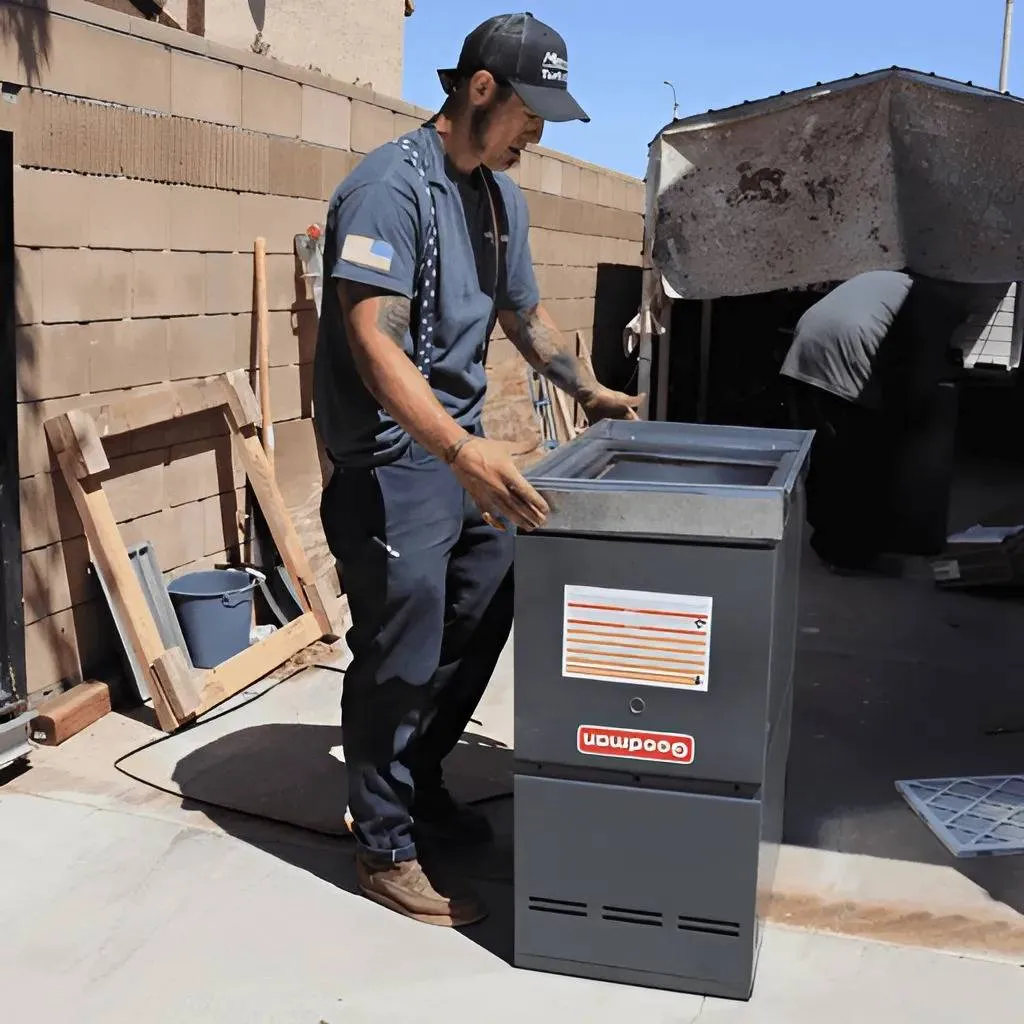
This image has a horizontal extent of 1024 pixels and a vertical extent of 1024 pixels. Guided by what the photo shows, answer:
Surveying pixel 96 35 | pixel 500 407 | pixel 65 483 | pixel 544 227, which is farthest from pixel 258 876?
pixel 544 227

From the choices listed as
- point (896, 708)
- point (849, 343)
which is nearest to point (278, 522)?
point (896, 708)

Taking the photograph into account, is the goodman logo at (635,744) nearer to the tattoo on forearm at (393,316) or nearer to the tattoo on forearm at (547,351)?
the tattoo on forearm at (393,316)

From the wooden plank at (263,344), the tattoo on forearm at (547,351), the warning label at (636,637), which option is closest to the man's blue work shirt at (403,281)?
the tattoo on forearm at (547,351)

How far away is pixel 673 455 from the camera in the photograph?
11.2 ft

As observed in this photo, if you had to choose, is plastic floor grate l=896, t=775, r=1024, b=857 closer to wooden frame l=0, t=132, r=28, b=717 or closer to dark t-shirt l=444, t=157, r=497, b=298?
dark t-shirt l=444, t=157, r=497, b=298

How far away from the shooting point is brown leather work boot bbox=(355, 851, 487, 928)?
3.12 m

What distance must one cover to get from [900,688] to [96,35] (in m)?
3.84

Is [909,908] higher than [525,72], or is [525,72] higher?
[525,72]

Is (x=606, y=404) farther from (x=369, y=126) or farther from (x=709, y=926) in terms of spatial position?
(x=369, y=126)

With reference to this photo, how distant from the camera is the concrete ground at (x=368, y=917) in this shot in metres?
2.79

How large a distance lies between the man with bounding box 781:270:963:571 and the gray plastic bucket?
11.3 feet

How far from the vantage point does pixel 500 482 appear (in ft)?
8.76

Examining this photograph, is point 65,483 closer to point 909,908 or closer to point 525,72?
point 525,72

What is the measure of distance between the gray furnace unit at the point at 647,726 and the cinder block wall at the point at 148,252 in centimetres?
223
